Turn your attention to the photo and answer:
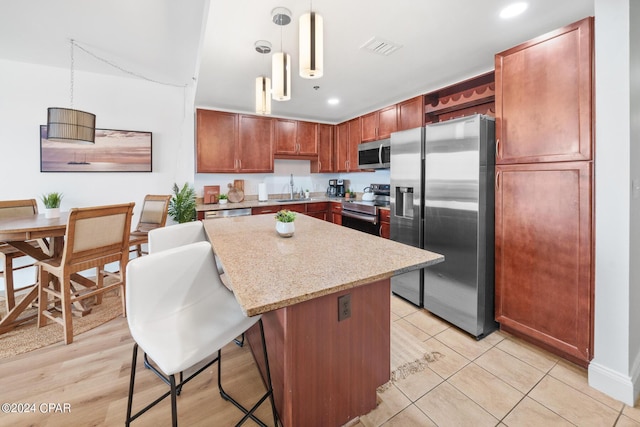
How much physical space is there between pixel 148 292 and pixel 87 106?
3.47m

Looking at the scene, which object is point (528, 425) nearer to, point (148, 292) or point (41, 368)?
point (148, 292)

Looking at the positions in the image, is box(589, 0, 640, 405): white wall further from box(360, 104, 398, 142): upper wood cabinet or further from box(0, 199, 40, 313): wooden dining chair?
box(0, 199, 40, 313): wooden dining chair

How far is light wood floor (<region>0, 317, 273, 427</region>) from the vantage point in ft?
4.53

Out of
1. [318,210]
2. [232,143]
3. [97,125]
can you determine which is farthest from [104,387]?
[318,210]

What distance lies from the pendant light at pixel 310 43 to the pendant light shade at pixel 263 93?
2.10ft

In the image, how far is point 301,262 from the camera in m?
1.19

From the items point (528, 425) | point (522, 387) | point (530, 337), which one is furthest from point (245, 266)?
point (530, 337)

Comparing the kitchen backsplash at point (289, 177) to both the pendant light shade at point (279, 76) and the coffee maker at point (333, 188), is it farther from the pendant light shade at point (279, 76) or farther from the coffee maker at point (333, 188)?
the pendant light shade at point (279, 76)

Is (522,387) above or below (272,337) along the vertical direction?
below

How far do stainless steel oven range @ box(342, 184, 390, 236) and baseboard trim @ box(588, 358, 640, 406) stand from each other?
7.10 ft

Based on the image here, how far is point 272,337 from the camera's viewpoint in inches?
51.2

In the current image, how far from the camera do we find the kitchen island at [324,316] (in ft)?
3.25

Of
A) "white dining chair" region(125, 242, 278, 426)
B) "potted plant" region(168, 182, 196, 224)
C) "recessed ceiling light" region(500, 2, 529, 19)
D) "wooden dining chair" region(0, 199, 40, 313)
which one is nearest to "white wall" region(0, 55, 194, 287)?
"potted plant" region(168, 182, 196, 224)

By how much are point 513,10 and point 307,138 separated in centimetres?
328
